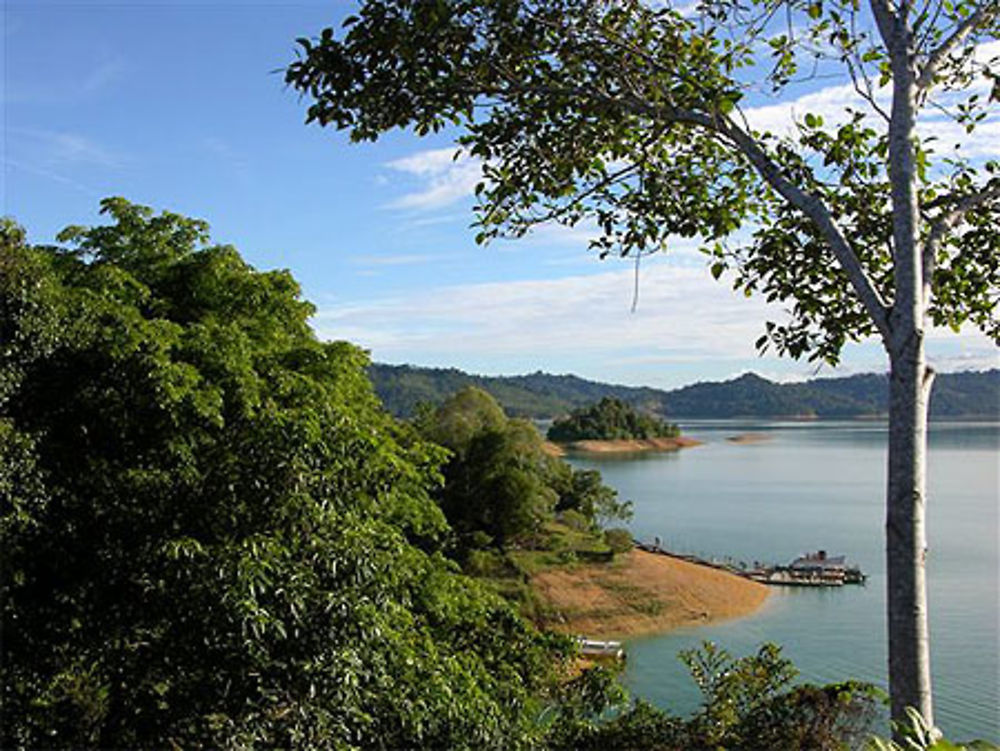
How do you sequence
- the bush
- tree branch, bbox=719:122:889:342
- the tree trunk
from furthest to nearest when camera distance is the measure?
the bush, tree branch, bbox=719:122:889:342, the tree trunk

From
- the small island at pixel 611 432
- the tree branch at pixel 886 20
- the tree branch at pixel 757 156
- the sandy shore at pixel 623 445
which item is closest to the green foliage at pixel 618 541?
the tree branch at pixel 757 156

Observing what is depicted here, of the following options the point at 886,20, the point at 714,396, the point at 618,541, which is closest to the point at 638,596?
the point at 618,541

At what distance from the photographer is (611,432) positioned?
69.0 metres

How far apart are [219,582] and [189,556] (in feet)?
1.64

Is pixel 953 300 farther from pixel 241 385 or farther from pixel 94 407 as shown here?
pixel 94 407

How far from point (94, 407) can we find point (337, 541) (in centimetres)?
197

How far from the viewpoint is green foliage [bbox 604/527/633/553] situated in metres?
24.1

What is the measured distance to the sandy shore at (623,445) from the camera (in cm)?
6506

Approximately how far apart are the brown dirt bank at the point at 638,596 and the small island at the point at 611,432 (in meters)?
41.4

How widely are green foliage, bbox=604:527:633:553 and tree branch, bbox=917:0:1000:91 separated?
21843mm

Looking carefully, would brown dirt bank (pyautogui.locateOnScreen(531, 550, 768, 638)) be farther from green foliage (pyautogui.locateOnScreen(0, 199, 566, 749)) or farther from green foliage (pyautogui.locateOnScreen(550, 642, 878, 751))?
green foliage (pyautogui.locateOnScreen(0, 199, 566, 749))

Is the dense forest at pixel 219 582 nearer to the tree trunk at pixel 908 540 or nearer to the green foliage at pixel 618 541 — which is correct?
the tree trunk at pixel 908 540

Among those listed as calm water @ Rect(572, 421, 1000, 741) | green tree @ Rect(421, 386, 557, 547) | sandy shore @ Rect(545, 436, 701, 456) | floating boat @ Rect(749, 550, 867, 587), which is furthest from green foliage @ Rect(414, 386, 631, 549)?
sandy shore @ Rect(545, 436, 701, 456)

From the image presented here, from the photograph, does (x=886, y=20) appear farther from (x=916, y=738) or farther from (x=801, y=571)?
(x=801, y=571)
